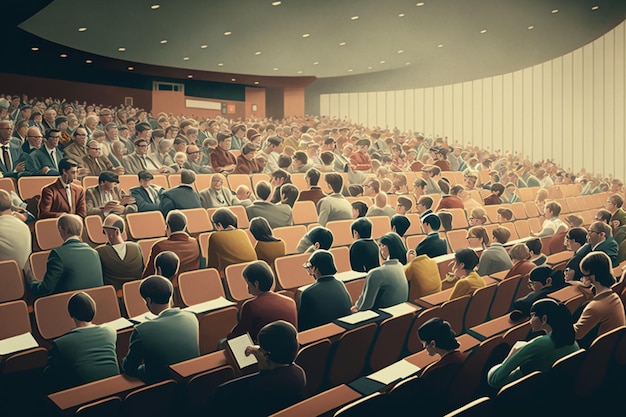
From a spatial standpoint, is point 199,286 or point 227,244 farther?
point 227,244

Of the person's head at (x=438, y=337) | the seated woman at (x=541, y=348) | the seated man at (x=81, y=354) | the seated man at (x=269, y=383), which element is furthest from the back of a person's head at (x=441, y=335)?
the seated man at (x=81, y=354)

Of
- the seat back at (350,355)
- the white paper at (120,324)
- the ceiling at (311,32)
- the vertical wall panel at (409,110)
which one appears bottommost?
the seat back at (350,355)

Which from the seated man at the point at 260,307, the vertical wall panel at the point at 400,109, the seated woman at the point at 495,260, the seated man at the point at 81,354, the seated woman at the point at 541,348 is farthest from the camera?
the vertical wall panel at the point at 400,109

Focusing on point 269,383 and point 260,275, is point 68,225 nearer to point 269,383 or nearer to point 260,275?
point 260,275

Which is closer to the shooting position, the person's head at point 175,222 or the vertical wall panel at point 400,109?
the person's head at point 175,222

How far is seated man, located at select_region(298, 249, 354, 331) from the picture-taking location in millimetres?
3980

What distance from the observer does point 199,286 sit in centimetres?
466

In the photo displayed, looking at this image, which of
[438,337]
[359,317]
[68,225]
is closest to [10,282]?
[68,225]

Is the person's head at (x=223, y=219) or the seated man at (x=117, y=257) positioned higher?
the person's head at (x=223, y=219)

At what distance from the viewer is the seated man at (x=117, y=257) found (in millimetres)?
4617

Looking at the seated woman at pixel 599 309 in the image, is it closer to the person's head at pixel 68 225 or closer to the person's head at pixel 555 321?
the person's head at pixel 555 321

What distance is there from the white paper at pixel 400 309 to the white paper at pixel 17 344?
2.11 m

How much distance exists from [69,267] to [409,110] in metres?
20.0

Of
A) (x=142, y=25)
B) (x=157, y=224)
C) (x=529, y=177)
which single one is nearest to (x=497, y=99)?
(x=529, y=177)
